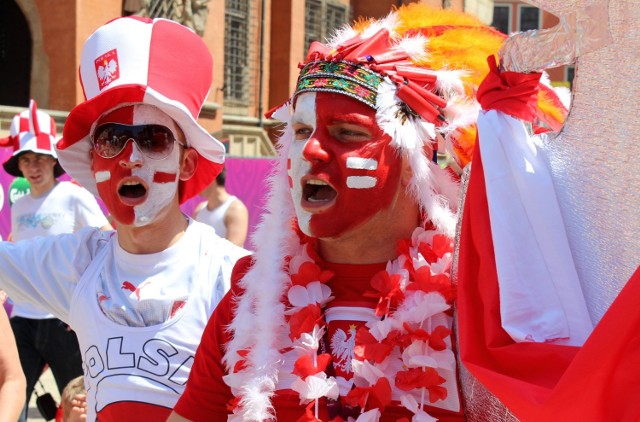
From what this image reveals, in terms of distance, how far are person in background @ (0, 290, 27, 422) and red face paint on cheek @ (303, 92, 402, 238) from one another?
1.12 meters

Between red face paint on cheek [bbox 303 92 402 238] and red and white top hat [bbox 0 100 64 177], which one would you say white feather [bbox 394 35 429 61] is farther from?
red and white top hat [bbox 0 100 64 177]

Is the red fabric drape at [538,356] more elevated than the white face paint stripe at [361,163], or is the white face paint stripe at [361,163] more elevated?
the white face paint stripe at [361,163]

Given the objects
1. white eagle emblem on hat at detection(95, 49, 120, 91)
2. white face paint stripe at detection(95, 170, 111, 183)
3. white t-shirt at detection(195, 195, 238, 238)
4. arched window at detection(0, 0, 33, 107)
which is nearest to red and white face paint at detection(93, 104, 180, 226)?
white face paint stripe at detection(95, 170, 111, 183)

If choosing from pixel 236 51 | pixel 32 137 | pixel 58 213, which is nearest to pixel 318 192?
pixel 58 213

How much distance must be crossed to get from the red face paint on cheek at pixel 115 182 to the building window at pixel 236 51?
1621 cm

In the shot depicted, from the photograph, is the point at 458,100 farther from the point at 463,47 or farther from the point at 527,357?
the point at 527,357

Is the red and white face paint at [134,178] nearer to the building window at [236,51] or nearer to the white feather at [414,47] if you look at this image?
the white feather at [414,47]

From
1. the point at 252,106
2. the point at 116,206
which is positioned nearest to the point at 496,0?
the point at 252,106

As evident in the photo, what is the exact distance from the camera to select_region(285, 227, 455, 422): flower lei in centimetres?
191

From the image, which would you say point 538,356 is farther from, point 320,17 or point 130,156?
point 320,17

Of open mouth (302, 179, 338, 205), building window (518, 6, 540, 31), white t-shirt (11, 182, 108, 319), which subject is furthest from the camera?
building window (518, 6, 540, 31)

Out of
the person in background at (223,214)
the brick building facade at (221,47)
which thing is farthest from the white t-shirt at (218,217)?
the brick building facade at (221,47)

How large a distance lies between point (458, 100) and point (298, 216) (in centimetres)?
47

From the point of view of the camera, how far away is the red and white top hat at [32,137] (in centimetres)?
542
